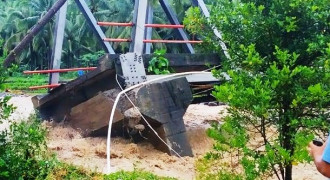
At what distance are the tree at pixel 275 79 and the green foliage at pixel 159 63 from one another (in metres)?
2.55

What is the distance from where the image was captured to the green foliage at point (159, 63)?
21.5ft

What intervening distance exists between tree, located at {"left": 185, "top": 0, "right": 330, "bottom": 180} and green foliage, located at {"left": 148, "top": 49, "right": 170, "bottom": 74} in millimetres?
2550

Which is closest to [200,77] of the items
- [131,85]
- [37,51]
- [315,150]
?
[131,85]

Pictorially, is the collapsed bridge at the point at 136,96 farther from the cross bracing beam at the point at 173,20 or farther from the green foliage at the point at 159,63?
the cross bracing beam at the point at 173,20

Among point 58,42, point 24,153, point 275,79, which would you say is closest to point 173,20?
point 58,42

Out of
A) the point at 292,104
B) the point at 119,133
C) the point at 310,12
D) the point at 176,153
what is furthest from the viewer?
the point at 119,133

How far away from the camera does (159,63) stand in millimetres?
6629

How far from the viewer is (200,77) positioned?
6980 mm

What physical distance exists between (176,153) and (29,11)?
3726 cm

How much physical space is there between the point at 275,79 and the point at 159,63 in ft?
11.3

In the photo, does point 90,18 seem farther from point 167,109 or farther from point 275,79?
point 275,79

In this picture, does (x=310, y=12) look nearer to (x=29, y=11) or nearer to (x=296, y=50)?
(x=296, y=50)

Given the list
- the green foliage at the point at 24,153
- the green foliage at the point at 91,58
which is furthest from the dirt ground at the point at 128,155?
the green foliage at the point at 91,58

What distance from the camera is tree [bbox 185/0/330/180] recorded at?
10.6 ft
